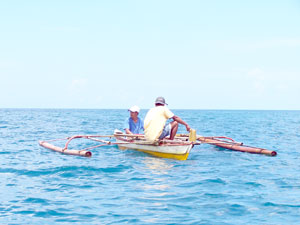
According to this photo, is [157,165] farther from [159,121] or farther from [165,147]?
[159,121]

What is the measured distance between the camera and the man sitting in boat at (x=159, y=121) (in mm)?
10555

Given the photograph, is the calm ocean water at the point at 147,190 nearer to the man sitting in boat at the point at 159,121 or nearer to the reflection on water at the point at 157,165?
the reflection on water at the point at 157,165

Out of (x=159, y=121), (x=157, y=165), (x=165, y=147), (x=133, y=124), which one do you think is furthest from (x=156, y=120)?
(x=133, y=124)

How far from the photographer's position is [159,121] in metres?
10.7

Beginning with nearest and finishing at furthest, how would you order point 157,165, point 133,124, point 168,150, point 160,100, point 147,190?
point 147,190
point 157,165
point 160,100
point 168,150
point 133,124

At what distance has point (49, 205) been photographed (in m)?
6.11

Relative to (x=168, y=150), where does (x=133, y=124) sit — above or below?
above

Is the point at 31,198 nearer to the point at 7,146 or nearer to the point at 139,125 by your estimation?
the point at 139,125

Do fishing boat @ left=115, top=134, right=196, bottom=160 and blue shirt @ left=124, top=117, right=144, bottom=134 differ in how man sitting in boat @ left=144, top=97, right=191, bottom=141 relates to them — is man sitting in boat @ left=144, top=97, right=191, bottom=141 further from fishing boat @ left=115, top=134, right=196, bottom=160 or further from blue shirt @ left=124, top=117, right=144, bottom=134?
blue shirt @ left=124, top=117, right=144, bottom=134

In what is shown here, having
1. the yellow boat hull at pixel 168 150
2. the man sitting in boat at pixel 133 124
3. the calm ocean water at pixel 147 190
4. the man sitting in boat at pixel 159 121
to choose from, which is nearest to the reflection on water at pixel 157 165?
the calm ocean water at pixel 147 190

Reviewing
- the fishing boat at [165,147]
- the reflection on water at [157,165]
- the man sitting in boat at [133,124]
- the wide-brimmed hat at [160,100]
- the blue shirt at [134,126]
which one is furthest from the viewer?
the blue shirt at [134,126]

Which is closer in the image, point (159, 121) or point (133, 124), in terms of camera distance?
point (159, 121)

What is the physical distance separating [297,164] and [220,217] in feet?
19.8

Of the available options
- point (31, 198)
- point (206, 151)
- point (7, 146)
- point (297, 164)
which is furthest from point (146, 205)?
point (7, 146)
